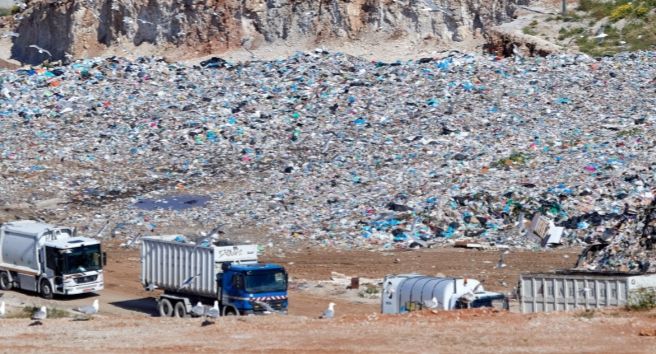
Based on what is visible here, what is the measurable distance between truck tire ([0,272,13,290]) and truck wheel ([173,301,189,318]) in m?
4.90

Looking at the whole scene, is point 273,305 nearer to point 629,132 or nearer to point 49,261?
point 49,261

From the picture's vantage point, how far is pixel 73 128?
3938 cm

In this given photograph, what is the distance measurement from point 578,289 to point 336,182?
1342 centimetres

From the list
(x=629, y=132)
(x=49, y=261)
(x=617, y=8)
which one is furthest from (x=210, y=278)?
(x=617, y=8)

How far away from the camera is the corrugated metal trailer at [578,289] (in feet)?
64.1

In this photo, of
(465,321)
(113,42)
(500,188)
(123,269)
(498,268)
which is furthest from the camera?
(113,42)

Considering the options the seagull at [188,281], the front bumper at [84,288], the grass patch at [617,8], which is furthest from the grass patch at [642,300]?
the grass patch at [617,8]

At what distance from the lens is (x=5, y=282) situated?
26.6m

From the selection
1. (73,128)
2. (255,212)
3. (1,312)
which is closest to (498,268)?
(255,212)

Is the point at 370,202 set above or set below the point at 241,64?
below

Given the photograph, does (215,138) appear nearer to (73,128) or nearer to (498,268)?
(73,128)

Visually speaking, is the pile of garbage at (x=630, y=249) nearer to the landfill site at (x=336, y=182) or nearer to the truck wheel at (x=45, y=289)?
the landfill site at (x=336, y=182)

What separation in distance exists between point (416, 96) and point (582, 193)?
998cm

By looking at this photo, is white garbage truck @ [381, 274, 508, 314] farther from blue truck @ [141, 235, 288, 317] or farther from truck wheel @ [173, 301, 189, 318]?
truck wheel @ [173, 301, 189, 318]
